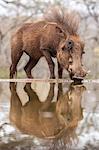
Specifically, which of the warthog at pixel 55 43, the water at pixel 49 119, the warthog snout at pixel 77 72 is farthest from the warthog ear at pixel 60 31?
the water at pixel 49 119

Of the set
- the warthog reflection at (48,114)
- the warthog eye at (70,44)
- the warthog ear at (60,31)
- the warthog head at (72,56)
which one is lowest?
the warthog reflection at (48,114)

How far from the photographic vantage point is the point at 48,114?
3.22 metres

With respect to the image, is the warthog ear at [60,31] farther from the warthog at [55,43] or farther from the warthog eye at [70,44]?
the warthog eye at [70,44]

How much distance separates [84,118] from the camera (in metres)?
3.08

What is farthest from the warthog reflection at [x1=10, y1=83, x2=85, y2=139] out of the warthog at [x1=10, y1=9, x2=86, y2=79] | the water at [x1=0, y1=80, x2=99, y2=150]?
the warthog at [x1=10, y1=9, x2=86, y2=79]

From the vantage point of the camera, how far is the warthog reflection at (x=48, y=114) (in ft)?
8.77

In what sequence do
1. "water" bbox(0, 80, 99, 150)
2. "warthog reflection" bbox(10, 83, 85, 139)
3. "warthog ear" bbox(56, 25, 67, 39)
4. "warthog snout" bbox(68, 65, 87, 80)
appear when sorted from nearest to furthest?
1. "water" bbox(0, 80, 99, 150)
2. "warthog reflection" bbox(10, 83, 85, 139)
3. "warthog snout" bbox(68, 65, 87, 80)
4. "warthog ear" bbox(56, 25, 67, 39)

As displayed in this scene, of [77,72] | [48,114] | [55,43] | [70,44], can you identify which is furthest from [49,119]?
[55,43]

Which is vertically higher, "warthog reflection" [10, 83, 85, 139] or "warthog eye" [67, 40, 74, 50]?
"warthog eye" [67, 40, 74, 50]

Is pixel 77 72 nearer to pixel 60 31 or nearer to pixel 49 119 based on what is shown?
pixel 60 31

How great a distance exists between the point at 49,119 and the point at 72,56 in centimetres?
217

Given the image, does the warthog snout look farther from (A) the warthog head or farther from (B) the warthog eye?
(B) the warthog eye

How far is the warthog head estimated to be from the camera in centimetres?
508

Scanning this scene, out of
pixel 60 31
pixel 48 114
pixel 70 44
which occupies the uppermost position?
pixel 60 31
